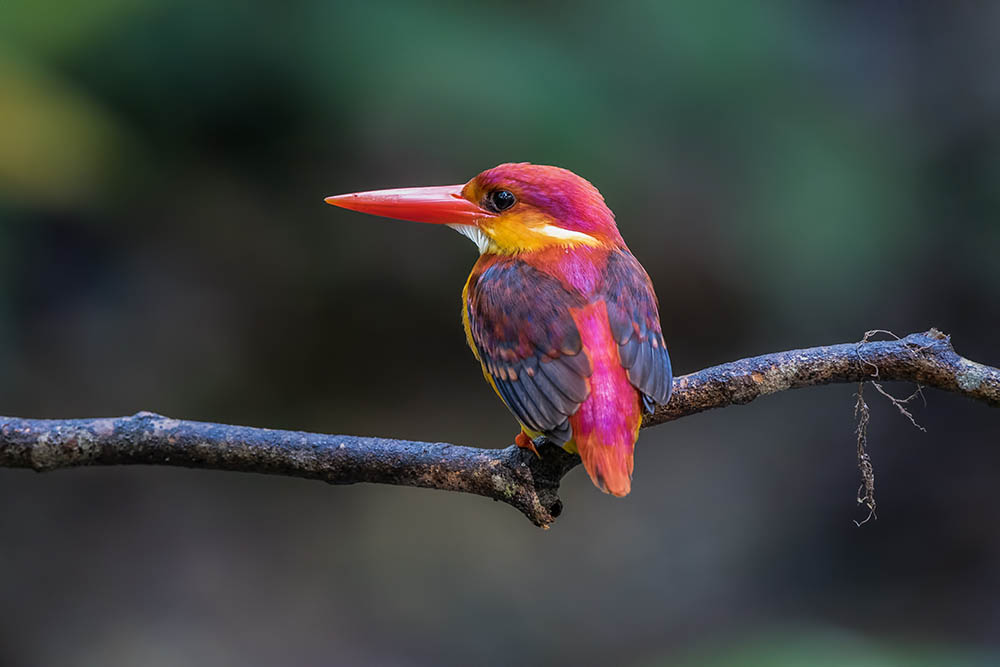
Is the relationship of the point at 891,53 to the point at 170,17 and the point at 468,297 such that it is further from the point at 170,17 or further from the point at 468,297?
the point at 468,297

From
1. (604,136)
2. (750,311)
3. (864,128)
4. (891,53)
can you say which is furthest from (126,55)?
(891,53)

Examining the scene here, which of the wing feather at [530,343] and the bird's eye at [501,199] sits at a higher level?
the bird's eye at [501,199]

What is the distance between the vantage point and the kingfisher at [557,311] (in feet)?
5.03

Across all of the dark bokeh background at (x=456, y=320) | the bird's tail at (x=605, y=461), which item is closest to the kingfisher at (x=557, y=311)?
the bird's tail at (x=605, y=461)

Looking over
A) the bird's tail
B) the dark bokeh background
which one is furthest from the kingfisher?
the dark bokeh background

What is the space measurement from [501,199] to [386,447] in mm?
545

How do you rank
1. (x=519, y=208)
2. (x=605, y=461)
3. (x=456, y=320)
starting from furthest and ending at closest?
(x=456, y=320) → (x=519, y=208) → (x=605, y=461)

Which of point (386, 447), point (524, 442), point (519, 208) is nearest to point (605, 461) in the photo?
point (524, 442)

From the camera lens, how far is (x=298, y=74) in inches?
140

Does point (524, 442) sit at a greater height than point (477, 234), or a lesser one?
lesser

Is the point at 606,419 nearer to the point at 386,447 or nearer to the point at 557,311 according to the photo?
the point at 557,311

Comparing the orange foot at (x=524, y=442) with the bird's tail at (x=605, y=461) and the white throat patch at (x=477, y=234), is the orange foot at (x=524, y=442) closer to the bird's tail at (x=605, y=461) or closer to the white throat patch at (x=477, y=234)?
the bird's tail at (x=605, y=461)

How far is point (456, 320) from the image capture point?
398 cm

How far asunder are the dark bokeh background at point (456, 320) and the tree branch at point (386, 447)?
74.4 inches
